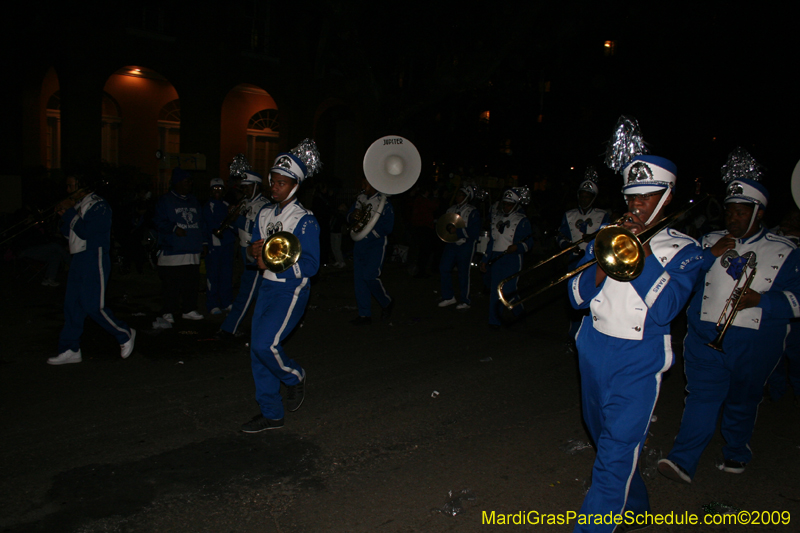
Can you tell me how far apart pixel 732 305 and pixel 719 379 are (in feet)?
1.65

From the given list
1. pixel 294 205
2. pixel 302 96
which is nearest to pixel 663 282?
pixel 294 205

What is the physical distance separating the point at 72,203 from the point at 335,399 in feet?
11.1

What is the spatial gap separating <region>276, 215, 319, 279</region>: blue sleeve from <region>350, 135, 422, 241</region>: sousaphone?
4.41 metres

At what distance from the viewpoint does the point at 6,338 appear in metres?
7.12

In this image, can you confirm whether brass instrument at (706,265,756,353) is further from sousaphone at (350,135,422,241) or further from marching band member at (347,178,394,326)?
sousaphone at (350,135,422,241)

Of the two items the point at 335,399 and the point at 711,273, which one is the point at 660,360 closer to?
the point at 711,273

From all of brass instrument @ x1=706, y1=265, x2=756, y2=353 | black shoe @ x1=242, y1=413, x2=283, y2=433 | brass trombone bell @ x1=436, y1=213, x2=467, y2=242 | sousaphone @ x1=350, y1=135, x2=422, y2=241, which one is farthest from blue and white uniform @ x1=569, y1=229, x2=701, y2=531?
brass trombone bell @ x1=436, y1=213, x2=467, y2=242

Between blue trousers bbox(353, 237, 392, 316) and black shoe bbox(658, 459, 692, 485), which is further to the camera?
blue trousers bbox(353, 237, 392, 316)

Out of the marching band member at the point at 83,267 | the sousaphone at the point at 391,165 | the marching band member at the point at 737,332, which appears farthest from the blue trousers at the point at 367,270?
the marching band member at the point at 737,332

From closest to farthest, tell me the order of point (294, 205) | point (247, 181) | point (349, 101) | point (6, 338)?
point (294, 205)
point (6, 338)
point (247, 181)
point (349, 101)

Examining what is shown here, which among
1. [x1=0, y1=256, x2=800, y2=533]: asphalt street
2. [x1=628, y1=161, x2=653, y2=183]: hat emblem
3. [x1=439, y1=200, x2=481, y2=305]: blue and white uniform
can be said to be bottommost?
[x1=0, y1=256, x2=800, y2=533]: asphalt street

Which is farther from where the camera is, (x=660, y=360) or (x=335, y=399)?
(x=335, y=399)

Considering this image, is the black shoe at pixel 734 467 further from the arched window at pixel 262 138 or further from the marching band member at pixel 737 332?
the arched window at pixel 262 138

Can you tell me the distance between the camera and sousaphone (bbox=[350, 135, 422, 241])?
9.52 metres
